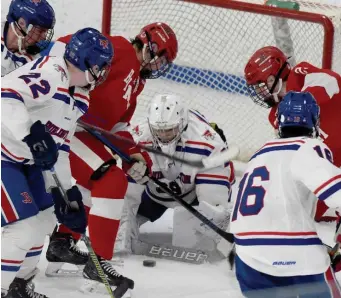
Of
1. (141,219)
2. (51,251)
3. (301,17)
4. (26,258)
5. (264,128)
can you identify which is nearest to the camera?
(26,258)

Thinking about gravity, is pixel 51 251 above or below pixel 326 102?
below

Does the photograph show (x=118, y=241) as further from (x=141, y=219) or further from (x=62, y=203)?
(x=62, y=203)

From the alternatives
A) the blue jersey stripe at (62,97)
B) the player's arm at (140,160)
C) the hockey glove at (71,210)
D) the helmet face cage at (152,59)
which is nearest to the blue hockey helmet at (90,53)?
the blue jersey stripe at (62,97)

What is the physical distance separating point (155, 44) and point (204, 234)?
2.77 feet

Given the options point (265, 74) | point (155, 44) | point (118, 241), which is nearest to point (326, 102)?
point (265, 74)

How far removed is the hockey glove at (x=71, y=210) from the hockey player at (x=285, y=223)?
1.87ft

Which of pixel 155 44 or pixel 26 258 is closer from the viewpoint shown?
pixel 26 258

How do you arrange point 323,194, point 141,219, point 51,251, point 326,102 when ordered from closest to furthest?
point 323,194 → point 51,251 → point 326,102 → point 141,219

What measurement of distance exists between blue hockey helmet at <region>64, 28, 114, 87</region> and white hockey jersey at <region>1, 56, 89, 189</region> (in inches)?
1.9

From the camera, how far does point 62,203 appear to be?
2.82 meters

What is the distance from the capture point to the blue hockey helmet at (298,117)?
263cm

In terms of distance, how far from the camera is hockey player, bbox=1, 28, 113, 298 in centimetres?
263

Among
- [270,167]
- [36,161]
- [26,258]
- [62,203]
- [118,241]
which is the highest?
[270,167]

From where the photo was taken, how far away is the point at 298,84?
3562 millimetres
